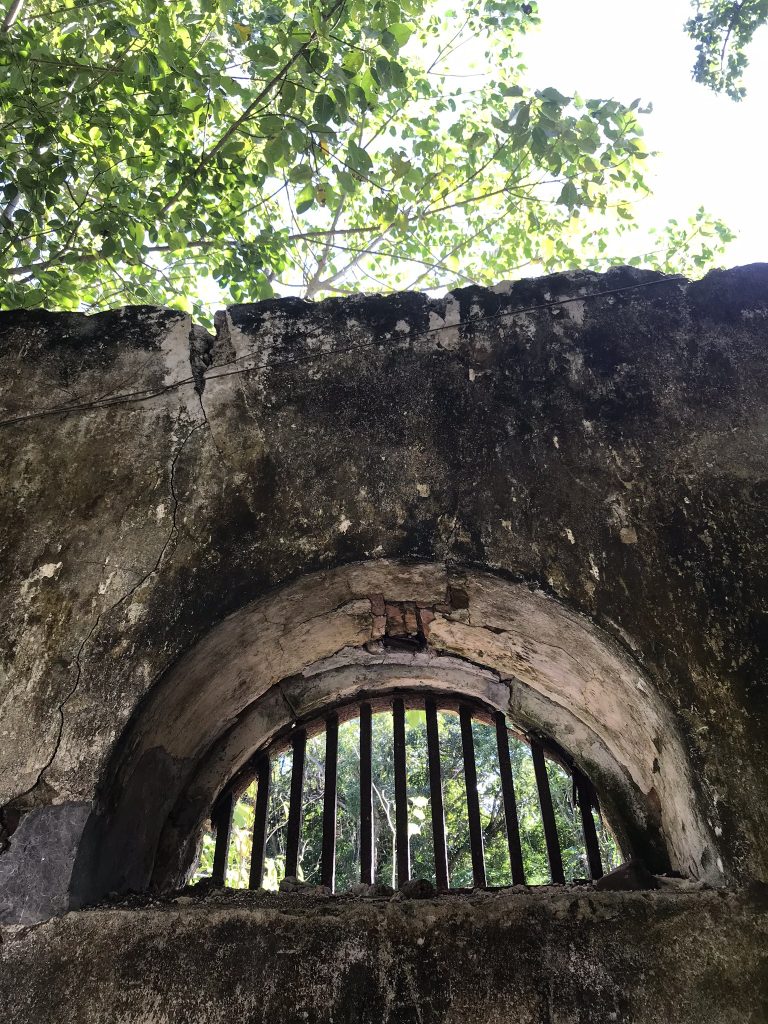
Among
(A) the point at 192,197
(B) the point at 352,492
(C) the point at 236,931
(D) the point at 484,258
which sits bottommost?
(C) the point at 236,931

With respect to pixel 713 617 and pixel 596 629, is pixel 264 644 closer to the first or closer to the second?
pixel 596 629

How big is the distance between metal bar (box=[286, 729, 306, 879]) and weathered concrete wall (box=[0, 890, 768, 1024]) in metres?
1.00

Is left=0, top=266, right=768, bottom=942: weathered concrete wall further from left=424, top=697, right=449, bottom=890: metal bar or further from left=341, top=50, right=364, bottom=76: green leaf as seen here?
left=341, top=50, right=364, bottom=76: green leaf

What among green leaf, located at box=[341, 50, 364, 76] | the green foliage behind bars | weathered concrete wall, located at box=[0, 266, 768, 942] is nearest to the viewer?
weathered concrete wall, located at box=[0, 266, 768, 942]

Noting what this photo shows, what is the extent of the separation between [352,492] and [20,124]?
3947 millimetres

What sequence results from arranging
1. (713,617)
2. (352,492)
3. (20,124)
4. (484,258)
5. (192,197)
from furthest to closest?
(484,258), (192,197), (20,124), (352,492), (713,617)

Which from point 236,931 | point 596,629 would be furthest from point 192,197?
point 236,931

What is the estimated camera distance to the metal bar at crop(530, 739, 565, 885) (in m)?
2.60

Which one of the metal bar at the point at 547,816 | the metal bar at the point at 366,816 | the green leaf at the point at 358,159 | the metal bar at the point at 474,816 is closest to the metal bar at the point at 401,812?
the metal bar at the point at 366,816

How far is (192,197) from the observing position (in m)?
4.63

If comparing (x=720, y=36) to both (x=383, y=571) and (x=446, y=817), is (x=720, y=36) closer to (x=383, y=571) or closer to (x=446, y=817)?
(x=383, y=571)

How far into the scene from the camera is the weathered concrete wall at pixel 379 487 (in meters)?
1.85

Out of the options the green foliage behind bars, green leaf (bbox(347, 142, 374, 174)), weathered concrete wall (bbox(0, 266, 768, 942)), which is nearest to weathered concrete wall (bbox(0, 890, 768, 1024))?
weathered concrete wall (bbox(0, 266, 768, 942))

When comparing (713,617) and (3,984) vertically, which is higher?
(713,617)
